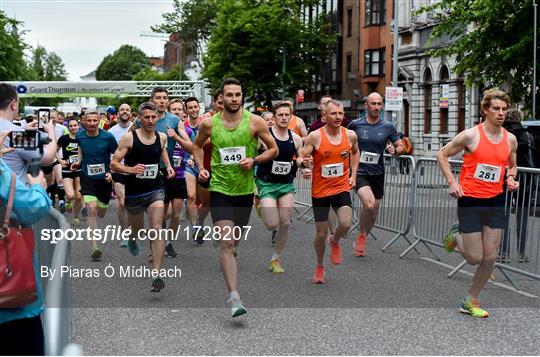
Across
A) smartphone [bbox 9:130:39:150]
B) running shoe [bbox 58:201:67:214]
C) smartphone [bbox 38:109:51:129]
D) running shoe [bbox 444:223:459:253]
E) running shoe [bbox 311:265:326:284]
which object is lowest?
running shoe [bbox 58:201:67:214]

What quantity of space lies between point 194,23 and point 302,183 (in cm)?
5130

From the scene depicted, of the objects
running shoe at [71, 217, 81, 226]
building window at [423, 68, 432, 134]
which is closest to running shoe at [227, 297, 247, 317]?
running shoe at [71, 217, 81, 226]

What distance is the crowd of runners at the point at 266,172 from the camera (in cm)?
757

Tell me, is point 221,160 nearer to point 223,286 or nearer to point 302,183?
point 223,286

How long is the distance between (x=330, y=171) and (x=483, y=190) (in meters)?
2.01

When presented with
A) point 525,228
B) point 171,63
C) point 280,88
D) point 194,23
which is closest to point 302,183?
point 525,228

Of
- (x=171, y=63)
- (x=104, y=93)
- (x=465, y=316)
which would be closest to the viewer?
(x=465, y=316)

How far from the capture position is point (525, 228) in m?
9.69

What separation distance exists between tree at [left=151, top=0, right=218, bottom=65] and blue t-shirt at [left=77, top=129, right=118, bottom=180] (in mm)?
55545

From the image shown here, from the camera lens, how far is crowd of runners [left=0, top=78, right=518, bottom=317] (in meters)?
7.57

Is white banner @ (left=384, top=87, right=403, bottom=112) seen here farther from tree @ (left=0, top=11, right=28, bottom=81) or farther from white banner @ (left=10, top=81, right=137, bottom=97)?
tree @ (left=0, top=11, right=28, bottom=81)

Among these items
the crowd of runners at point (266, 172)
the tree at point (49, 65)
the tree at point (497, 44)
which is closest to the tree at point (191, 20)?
the tree at point (497, 44)

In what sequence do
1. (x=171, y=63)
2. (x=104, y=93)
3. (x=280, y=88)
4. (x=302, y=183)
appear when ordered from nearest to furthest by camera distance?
1. (x=302, y=183)
2. (x=104, y=93)
3. (x=280, y=88)
4. (x=171, y=63)

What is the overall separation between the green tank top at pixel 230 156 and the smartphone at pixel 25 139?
12.2 feet
